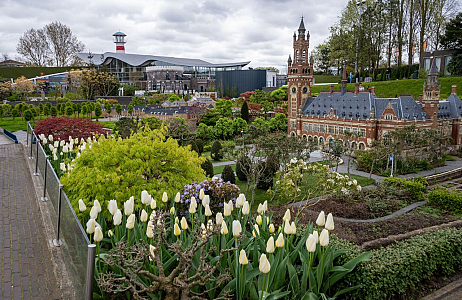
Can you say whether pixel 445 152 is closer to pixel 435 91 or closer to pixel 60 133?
pixel 435 91

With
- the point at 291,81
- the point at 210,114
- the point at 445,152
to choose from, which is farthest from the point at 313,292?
the point at 210,114

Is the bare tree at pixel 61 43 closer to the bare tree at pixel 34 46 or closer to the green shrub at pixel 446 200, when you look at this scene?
the bare tree at pixel 34 46

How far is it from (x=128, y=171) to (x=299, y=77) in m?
34.3

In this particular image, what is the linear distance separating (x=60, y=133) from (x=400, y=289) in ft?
57.8

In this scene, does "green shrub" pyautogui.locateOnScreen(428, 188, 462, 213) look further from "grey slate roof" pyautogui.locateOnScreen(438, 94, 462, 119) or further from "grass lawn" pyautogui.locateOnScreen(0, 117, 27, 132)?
"grass lawn" pyautogui.locateOnScreen(0, 117, 27, 132)

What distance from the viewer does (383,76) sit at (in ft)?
194

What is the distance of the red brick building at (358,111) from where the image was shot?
32.0 metres

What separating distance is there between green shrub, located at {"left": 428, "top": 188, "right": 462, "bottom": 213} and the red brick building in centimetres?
1145

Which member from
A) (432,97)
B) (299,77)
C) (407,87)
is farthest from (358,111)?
(407,87)

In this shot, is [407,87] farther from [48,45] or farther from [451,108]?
[48,45]

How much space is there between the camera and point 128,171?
10008 mm

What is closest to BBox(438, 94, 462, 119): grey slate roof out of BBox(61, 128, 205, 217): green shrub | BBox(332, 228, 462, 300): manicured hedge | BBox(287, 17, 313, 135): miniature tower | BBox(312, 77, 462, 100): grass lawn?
BBox(312, 77, 462, 100): grass lawn

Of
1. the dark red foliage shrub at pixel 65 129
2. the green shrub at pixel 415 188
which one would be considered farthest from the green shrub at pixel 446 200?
the dark red foliage shrub at pixel 65 129

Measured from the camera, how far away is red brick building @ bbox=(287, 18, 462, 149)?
32.0 meters
